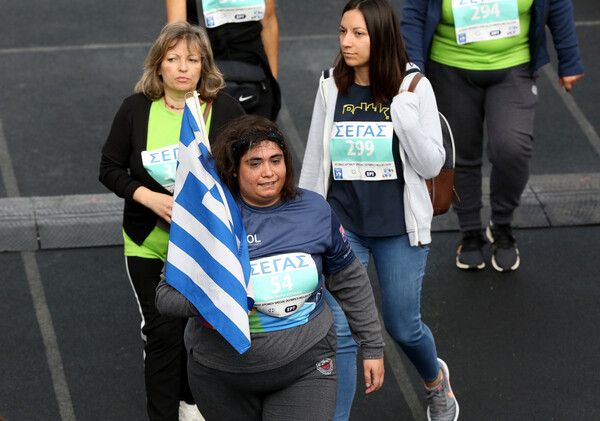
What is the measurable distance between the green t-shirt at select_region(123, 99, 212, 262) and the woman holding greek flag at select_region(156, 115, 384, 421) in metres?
0.78

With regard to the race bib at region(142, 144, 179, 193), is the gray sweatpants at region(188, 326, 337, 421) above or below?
below

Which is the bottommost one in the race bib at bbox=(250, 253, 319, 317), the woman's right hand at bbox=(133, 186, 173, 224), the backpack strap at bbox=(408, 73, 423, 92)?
the woman's right hand at bbox=(133, 186, 173, 224)

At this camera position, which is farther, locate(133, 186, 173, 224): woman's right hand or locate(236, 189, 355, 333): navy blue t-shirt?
locate(133, 186, 173, 224): woman's right hand

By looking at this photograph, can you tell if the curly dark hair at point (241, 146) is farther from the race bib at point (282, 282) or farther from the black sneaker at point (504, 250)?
the black sneaker at point (504, 250)

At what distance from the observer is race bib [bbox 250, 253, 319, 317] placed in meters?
3.55

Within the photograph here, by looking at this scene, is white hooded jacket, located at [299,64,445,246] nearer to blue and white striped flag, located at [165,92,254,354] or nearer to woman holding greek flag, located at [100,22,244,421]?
woman holding greek flag, located at [100,22,244,421]

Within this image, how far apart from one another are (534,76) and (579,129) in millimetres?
2265

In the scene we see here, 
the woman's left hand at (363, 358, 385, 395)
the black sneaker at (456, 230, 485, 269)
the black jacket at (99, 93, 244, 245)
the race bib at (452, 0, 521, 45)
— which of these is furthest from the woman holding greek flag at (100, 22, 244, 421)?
the black sneaker at (456, 230, 485, 269)

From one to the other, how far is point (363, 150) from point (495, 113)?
1.66m

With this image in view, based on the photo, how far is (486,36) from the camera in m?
5.57

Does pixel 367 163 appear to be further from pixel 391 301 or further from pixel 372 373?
pixel 372 373

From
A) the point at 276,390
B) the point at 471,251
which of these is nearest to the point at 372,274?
the point at 471,251

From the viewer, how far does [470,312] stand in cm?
584

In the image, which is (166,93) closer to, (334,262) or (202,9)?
(202,9)
